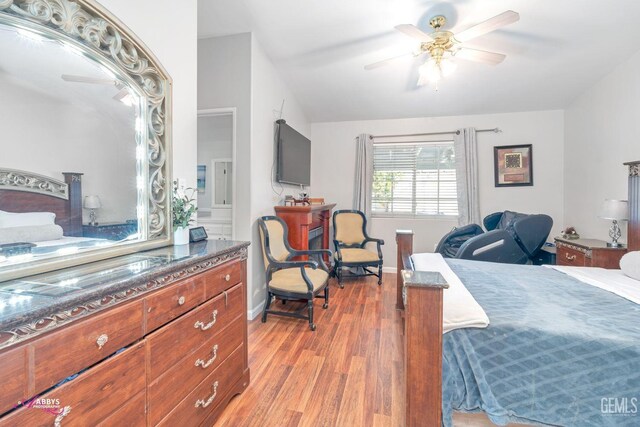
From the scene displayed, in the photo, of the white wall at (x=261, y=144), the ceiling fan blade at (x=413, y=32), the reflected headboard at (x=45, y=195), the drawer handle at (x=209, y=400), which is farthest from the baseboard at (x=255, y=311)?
the ceiling fan blade at (x=413, y=32)

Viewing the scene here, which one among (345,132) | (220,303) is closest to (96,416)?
(220,303)

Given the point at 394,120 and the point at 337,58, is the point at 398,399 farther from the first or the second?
the point at 394,120

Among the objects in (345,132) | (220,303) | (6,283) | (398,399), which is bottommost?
(398,399)

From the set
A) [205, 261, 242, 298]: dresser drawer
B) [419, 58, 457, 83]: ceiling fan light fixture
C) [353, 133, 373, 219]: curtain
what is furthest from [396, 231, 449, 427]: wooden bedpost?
[353, 133, 373, 219]: curtain

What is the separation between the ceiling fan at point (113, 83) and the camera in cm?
119

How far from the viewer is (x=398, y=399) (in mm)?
1714

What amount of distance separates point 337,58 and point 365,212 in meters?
2.33

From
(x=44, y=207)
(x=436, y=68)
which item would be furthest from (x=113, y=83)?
(x=436, y=68)

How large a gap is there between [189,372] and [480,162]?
4.59m

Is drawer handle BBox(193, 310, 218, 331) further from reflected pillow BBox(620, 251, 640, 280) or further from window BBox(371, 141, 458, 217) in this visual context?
window BBox(371, 141, 458, 217)

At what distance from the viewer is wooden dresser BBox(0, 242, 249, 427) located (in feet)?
2.33

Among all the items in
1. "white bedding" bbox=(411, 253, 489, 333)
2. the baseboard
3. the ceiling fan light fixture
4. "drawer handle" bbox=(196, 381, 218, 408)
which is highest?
the ceiling fan light fixture

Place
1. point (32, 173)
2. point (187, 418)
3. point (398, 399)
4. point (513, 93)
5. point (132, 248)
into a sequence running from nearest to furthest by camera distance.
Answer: point (32, 173) < point (187, 418) < point (132, 248) < point (398, 399) < point (513, 93)

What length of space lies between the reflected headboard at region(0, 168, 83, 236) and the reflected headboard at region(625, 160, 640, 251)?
13.4 ft
